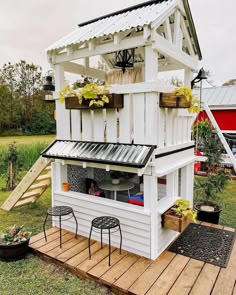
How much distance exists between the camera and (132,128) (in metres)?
3.14

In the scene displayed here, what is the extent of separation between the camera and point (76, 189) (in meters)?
4.36

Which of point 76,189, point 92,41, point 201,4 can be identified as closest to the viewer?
point 92,41

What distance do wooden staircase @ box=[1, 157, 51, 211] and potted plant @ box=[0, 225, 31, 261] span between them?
1.38m

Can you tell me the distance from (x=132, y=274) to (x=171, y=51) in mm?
2971

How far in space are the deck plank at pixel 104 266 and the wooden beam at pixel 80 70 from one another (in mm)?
3033

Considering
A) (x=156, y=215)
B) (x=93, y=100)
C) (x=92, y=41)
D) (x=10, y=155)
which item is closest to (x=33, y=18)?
(x=10, y=155)

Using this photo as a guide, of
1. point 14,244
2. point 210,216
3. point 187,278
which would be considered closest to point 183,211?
point 187,278

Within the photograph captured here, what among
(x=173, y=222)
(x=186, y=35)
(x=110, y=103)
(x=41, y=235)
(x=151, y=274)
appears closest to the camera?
(x=151, y=274)

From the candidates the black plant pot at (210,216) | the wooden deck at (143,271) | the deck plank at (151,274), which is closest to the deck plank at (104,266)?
the wooden deck at (143,271)

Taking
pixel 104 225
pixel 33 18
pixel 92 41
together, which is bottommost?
pixel 104 225

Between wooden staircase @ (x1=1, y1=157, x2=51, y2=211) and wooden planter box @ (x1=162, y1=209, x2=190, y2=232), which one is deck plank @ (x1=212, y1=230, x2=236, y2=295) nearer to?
wooden planter box @ (x1=162, y1=209, x2=190, y2=232)

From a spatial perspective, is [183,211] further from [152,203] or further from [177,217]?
[152,203]

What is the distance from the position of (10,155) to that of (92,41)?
4.90 metres

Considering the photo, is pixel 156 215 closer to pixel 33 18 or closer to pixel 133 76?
pixel 133 76
